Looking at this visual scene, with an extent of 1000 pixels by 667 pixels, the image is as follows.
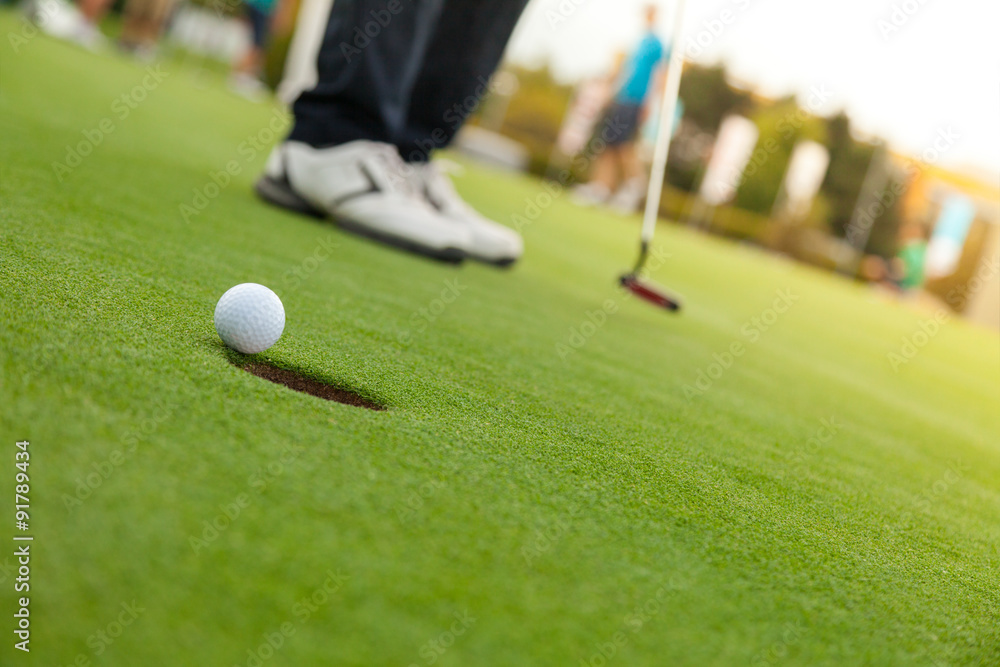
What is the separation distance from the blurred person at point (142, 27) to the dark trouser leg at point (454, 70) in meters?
8.37

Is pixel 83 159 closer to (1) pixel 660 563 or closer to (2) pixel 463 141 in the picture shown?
(1) pixel 660 563

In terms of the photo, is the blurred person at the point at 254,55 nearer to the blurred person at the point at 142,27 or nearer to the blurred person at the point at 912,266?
the blurred person at the point at 142,27

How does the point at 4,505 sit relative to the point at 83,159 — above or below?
above

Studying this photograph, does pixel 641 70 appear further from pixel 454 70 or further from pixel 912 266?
pixel 912 266

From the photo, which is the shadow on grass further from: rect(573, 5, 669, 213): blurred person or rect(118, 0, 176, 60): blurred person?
rect(118, 0, 176, 60): blurred person

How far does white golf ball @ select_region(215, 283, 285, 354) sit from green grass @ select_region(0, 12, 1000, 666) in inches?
1.4

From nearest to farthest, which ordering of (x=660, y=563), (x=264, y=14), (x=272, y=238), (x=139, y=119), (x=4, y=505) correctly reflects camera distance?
(x=4, y=505)
(x=660, y=563)
(x=272, y=238)
(x=139, y=119)
(x=264, y=14)

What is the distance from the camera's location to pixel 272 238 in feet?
8.68

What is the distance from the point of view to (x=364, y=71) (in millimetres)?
3004

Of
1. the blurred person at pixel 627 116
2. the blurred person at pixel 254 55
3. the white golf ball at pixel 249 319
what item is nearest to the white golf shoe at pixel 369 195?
the white golf ball at pixel 249 319

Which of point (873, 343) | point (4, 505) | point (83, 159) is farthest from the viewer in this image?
point (873, 343)

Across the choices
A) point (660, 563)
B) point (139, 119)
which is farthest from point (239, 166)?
point (660, 563)

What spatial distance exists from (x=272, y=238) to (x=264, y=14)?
958 centimetres

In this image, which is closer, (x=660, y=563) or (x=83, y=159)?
(x=660, y=563)
